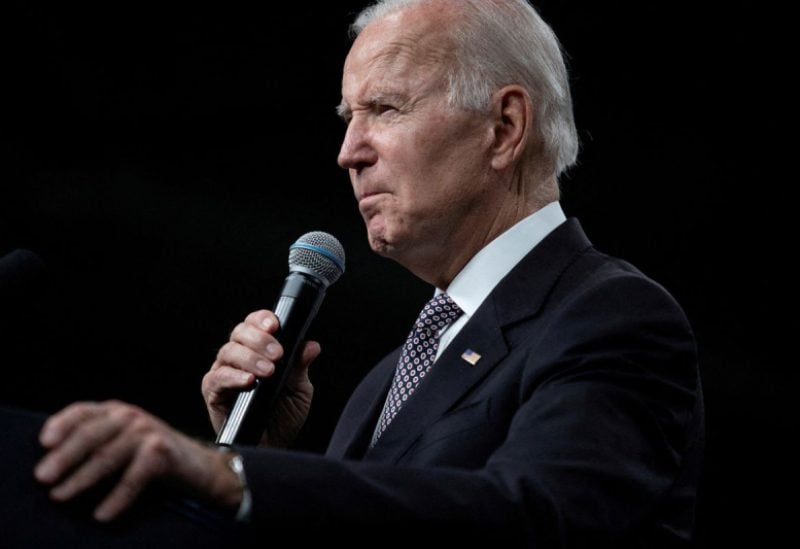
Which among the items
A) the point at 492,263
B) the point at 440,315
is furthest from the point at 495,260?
the point at 440,315

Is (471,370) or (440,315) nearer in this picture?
(471,370)

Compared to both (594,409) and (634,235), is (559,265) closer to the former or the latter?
(594,409)

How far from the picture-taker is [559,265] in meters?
1.71

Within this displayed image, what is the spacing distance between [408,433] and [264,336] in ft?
0.97

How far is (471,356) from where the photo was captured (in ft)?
5.17

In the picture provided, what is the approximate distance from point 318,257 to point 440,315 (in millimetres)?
265

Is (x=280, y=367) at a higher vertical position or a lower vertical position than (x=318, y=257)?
lower

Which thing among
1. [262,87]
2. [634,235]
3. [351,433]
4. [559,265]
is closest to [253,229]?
[262,87]

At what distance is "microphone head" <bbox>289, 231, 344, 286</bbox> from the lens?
5.65ft

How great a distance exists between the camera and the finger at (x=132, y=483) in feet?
2.46

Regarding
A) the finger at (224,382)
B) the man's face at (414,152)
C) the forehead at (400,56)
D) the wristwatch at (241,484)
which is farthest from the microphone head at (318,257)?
the wristwatch at (241,484)

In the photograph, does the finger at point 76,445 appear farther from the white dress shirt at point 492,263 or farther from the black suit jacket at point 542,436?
the white dress shirt at point 492,263

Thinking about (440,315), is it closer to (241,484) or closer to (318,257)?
(318,257)

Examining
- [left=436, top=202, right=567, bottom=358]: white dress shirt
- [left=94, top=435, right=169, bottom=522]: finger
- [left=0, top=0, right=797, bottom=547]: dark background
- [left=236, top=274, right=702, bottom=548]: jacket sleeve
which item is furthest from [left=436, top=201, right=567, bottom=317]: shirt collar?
[left=0, top=0, right=797, bottom=547]: dark background
